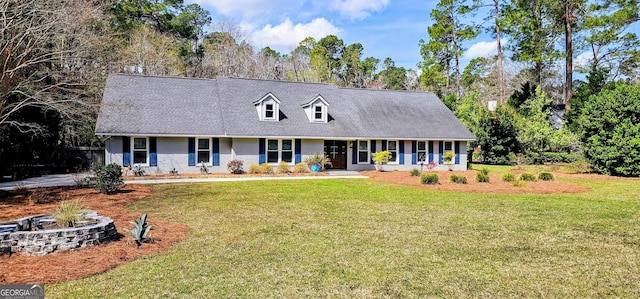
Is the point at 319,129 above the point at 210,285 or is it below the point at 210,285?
above

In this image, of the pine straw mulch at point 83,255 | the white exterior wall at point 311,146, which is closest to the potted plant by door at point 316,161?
the white exterior wall at point 311,146

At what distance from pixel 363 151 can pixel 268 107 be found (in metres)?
6.41

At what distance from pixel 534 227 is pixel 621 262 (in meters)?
2.52

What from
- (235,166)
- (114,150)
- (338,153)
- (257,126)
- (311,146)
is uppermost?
(257,126)

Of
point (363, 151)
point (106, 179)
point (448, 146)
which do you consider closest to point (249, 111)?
point (363, 151)

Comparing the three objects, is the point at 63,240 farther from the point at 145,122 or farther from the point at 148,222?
the point at 145,122

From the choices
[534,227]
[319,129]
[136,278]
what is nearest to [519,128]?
[319,129]

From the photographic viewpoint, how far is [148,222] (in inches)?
362

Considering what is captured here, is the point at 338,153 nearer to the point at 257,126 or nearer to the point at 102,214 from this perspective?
the point at 257,126

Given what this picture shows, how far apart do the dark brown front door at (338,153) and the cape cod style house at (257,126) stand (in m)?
0.06

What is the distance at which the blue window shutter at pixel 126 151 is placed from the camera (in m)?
19.9

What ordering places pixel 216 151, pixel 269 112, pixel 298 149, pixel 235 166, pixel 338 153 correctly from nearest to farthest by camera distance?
pixel 235 166, pixel 216 151, pixel 298 149, pixel 269 112, pixel 338 153

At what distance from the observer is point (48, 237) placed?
6.73 m

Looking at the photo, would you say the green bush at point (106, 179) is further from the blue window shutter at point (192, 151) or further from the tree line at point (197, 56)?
the blue window shutter at point (192, 151)
